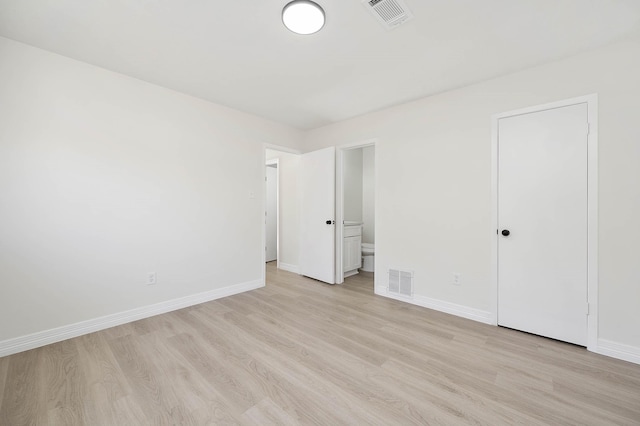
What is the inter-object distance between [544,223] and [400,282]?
5.27 ft

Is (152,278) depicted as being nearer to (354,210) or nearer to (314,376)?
(314,376)

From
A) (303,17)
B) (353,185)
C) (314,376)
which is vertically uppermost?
(303,17)

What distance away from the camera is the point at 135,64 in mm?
2402

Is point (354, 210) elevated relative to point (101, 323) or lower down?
elevated

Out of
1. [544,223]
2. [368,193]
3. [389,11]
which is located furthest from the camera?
[368,193]

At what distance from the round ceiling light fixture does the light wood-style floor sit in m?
2.47

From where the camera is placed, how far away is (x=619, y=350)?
1998mm

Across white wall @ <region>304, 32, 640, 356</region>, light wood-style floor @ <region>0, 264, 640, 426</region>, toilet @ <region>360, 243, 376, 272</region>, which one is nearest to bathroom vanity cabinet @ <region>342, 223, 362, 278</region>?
toilet @ <region>360, 243, 376, 272</region>

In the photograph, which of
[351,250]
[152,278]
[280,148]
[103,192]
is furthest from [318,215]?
[103,192]

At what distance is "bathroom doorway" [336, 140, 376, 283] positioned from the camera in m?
4.00

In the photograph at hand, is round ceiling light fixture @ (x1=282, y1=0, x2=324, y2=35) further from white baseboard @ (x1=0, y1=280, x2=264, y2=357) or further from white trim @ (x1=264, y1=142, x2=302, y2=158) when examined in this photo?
white baseboard @ (x1=0, y1=280, x2=264, y2=357)

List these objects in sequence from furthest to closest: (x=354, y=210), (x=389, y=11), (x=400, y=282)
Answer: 1. (x=354, y=210)
2. (x=400, y=282)
3. (x=389, y=11)

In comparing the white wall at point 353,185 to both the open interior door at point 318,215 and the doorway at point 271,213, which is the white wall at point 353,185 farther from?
the doorway at point 271,213

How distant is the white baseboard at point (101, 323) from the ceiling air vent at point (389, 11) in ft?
11.0
